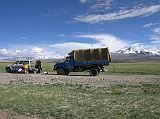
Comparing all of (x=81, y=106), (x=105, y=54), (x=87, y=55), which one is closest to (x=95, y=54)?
(x=87, y=55)

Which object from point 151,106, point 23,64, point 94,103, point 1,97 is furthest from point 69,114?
point 23,64

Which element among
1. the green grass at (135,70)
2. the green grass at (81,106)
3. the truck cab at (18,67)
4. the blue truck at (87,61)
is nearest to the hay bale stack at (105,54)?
the blue truck at (87,61)

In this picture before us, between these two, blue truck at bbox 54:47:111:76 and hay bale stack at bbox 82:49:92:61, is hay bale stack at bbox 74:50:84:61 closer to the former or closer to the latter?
blue truck at bbox 54:47:111:76

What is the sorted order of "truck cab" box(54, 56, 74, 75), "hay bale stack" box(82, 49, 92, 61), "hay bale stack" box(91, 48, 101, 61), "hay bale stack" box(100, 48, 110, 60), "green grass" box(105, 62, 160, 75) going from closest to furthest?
"hay bale stack" box(100, 48, 110, 60)
"hay bale stack" box(91, 48, 101, 61)
"hay bale stack" box(82, 49, 92, 61)
"truck cab" box(54, 56, 74, 75)
"green grass" box(105, 62, 160, 75)

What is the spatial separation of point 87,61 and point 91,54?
0.99 metres

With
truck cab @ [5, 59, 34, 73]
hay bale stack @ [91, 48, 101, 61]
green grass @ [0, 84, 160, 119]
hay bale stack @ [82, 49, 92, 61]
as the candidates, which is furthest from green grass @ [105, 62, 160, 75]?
green grass @ [0, 84, 160, 119]

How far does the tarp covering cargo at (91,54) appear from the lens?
37812mm

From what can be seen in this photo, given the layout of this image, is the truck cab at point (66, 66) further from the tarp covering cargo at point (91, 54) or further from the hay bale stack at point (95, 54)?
the hay bale stack at point (95, 54)

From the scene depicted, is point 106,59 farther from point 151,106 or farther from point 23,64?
point 151,106

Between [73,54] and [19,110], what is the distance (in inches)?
1007

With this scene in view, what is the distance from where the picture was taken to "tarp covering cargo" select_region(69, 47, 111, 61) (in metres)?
37.8

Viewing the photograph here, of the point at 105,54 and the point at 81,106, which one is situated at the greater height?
the point at 105,54

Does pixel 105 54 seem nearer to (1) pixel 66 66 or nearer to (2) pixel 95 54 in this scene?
(2) pixel 95 54

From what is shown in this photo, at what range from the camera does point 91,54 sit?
3856cm
